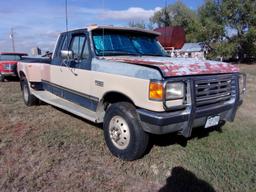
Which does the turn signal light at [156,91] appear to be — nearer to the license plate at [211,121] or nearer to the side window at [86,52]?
the license plate at [211,121]

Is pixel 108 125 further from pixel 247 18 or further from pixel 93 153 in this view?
pixel 247 18

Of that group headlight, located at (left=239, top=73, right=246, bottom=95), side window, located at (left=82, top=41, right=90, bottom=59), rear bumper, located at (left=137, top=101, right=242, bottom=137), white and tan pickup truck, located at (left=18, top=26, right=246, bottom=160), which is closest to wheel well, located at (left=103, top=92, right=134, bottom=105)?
white and tan pickup truck, located at (left=18, top=26, right=246, bottom=160)

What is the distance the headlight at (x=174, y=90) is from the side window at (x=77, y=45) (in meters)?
2.20

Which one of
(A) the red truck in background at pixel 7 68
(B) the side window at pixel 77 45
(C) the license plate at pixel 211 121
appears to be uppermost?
(B) the side window at pixel 77 45

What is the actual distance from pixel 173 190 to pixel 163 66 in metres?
1.55

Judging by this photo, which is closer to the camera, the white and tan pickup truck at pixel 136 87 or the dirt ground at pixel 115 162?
the dirt ground at pixel 115 162

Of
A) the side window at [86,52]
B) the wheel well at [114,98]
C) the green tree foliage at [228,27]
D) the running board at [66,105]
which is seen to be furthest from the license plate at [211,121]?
the green tree foliage at [228,27]

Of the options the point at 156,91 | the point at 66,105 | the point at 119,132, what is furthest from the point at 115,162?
the point at 66,105

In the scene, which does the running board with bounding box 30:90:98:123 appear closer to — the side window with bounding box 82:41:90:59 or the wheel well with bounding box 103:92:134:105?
the wheel well with bounding box 103:92:134:105

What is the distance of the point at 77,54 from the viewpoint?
531 cm

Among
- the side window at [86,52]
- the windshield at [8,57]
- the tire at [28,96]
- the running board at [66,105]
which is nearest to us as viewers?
the running board at [66,105]

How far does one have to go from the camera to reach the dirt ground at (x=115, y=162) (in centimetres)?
353

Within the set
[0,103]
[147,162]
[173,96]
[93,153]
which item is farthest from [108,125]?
[0,103]

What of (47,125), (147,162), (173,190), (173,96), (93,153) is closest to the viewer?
(173,190)
